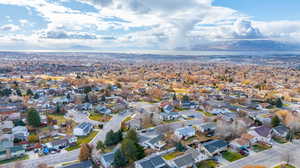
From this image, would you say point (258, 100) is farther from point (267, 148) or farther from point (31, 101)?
point (31, 101)

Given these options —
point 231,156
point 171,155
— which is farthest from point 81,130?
point 231,156

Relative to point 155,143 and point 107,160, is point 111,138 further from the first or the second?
point 155,143

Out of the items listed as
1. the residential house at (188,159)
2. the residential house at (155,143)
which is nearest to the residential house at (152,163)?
the residential house at (188,159)

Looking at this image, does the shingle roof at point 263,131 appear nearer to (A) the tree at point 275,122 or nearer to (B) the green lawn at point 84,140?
(A) the tree at point 275,122

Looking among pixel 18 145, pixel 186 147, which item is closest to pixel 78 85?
pixel 18 145

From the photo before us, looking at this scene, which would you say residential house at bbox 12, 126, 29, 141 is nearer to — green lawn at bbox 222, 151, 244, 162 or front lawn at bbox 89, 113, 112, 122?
front lawn at bbox 89, 113, 112, 122

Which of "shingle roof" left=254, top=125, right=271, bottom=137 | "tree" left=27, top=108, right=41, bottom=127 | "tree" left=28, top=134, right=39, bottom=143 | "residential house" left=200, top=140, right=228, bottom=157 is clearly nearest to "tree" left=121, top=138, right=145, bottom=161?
"residential house" left=200, top=140, right=228, bottom=157
